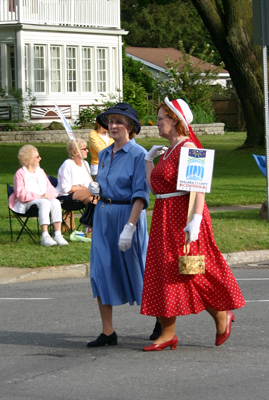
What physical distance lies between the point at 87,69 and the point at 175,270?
1209 inches

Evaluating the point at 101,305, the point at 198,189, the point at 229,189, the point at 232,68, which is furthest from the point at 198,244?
the point at 232,68

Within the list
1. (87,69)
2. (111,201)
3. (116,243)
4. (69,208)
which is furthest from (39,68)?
(116,243)

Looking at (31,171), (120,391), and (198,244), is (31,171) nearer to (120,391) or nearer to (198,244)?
(198,244)

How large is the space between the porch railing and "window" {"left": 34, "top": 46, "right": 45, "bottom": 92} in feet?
4.37

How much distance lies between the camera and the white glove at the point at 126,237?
544 centimetres

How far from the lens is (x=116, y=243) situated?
18.7ft

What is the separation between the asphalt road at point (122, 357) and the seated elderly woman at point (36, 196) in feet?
8.72

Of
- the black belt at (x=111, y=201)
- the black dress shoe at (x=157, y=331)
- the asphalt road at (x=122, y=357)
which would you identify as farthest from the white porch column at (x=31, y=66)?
the black dress shoe at (x=157, y=331)

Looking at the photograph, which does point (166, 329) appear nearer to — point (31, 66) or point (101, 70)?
point (31, 66)

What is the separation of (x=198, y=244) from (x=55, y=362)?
138 centimetres

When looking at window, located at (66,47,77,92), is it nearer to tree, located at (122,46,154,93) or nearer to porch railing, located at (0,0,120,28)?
porch railing, located at (0,0,120,28)

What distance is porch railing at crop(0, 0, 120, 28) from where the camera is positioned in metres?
32.2

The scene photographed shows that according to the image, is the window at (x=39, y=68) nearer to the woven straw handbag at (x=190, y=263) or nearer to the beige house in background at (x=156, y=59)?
the beige house in background at (x=156, y=59)

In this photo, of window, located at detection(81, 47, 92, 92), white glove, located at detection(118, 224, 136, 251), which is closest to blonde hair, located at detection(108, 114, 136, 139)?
white glove, located at detection(118, 224, 136, 251)
